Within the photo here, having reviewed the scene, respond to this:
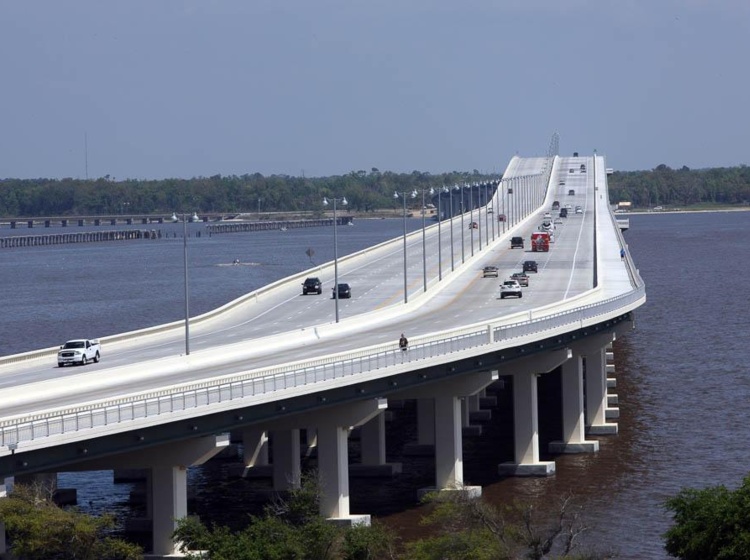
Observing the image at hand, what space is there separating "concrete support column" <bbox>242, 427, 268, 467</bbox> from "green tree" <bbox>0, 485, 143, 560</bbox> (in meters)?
20.4

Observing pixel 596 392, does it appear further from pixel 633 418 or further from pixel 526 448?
pixel 526 448

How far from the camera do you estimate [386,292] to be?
93438 mm

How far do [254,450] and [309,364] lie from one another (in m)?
10.3

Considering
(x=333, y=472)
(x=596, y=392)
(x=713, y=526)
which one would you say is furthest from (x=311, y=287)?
(x=713, y=526)

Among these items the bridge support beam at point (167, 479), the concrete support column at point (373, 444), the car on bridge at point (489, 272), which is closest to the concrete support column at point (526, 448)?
the concrete support column at point (373, 444)

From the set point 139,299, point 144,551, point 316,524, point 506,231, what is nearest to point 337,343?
point 144,551

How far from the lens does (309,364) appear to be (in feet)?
167

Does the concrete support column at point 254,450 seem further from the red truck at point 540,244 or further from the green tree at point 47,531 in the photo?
the red truck at point 540,244

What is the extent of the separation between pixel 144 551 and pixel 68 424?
27.9 feet

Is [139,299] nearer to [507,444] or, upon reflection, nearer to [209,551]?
[507,444]

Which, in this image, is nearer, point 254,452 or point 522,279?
point 254,452

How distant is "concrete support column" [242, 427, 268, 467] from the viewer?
5991cm

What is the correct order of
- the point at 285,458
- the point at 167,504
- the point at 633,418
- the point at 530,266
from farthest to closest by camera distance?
1. the point at 530,266
2. the point at 633,418
3. the point at 285,458
4. the point at 167,504

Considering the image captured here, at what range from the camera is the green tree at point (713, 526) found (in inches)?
1401
